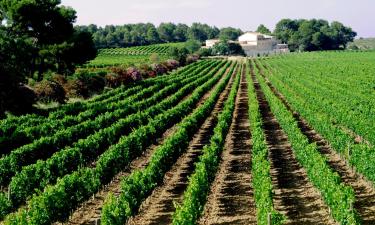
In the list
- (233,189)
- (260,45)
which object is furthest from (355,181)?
(260,45)

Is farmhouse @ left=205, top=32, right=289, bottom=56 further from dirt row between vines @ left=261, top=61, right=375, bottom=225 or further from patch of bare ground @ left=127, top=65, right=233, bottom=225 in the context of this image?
→ patch of bare ground @ left=127, top=65, right=233, bottom=225

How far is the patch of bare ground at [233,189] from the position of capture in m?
15.8

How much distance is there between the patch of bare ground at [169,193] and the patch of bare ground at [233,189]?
3.90 ft

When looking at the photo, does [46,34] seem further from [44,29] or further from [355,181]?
[355,181]

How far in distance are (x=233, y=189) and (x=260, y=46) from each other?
555 ft

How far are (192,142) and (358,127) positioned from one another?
880 cm

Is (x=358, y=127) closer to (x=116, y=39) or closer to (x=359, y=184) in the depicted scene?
(x=359, y=184)

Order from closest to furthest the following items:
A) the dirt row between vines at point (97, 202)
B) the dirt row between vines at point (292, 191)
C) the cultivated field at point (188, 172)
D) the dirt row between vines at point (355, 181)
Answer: the cultivated field at point (188, 172), the dirt row between vines at point (292, 191), the dirt row between vines at point (355, 181), the dirt row between vines at point (97, 202)

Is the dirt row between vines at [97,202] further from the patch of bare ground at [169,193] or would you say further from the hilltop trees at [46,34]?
the hilltop trees at [46,34]

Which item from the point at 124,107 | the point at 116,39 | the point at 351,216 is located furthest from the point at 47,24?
the point at 116,39

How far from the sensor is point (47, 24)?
5894 cm

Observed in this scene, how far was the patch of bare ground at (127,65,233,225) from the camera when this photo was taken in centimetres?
1596

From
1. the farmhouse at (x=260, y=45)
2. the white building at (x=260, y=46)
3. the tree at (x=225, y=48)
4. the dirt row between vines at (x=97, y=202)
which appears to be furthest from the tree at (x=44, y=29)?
the white building at (x=260, y=46)

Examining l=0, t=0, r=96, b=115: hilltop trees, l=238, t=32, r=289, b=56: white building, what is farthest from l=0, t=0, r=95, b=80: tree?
l=238, t=32, r=289, b=56: white building
